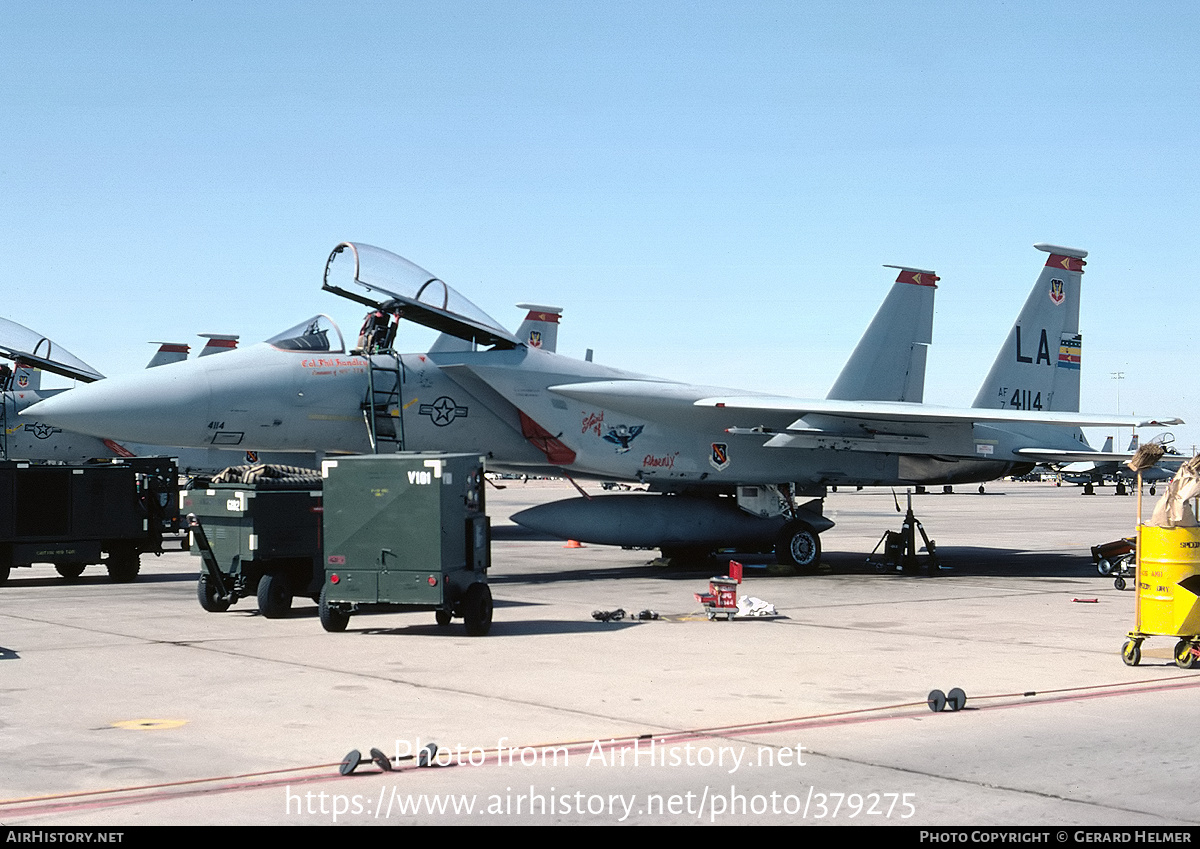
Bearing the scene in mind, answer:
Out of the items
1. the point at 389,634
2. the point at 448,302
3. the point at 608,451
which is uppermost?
the point at 448,302

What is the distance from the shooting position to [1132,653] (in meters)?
8.80

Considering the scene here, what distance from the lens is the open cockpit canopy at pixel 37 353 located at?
947 inches

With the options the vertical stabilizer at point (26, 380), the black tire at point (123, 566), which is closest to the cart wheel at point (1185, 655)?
the black tire at point (123, 566)

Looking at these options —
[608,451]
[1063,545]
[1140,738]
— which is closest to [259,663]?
[1140,738]

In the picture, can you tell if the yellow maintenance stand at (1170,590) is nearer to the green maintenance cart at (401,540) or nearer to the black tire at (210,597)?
the green maintenance cart at (401,540)

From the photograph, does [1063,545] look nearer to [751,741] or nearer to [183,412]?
[183,412]

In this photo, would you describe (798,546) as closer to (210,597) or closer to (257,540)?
(257,540)

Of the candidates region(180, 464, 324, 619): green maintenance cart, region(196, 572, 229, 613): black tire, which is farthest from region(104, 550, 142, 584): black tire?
region(196, 572, 229, 613): black tire

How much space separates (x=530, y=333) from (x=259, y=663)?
82.9 ft

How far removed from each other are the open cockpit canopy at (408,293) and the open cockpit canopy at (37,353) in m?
11.8

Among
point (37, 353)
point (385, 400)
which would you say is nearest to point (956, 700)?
point (385, 400)

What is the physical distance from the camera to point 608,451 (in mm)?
17328

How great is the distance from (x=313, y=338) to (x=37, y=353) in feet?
39.4

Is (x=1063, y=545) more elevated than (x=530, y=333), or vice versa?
(x=530, y=333)
